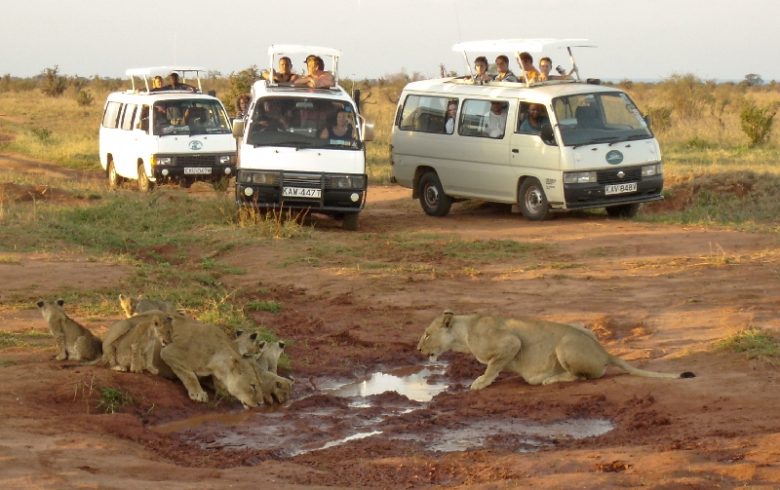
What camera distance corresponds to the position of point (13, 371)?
359 inches

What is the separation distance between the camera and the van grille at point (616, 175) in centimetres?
1811

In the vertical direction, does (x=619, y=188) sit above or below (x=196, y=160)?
below

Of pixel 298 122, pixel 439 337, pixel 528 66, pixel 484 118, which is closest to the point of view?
pixel 439 337

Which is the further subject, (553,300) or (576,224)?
(576,224)

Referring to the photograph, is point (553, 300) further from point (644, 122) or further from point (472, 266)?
point (644, 122)

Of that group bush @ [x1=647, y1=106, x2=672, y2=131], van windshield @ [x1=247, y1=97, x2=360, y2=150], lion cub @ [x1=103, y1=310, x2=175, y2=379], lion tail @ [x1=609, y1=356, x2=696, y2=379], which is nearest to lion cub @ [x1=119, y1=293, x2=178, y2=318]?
lion cub @ [x1=103, y1=310, x2=175, y2=379]

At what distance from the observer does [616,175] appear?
18.2 m

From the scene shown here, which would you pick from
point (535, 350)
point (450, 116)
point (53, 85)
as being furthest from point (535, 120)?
point (53, 85)

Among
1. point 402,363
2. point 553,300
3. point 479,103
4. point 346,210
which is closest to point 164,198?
point 346,210

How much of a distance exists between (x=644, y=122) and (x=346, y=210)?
4604mm

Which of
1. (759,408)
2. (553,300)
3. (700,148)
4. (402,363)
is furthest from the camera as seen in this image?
(700,148)

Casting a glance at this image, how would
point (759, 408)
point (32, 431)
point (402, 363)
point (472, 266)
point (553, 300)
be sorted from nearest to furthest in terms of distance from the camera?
point (32, 431), point (759, 408), point (402, 363), point (553, 300), point (472, 266)

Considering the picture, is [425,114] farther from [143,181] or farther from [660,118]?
[660,118]

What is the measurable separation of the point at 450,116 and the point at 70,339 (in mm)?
11051
